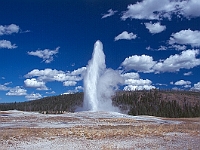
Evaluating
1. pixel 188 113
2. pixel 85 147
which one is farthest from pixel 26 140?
pixel 188 113

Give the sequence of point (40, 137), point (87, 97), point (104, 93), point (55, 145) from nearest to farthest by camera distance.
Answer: point (55, 145) < point (40, 137) < point (87, 97) < point (104, 93)

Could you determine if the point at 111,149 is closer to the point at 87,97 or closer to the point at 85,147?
the point at 85,147

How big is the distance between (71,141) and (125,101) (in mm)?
147347

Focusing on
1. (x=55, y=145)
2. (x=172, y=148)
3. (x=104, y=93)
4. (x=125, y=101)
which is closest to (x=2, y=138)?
(x=55, y=145)

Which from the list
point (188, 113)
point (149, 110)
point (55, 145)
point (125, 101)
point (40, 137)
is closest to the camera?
point (55, 145)

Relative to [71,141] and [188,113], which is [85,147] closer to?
[71,141]

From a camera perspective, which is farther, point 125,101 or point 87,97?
point 125,101

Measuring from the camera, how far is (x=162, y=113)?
134 m

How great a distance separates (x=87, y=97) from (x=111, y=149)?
72196 mm

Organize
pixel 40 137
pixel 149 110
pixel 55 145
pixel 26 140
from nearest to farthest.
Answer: pixel 55 145 < pixel 26 140 < pixel 40 137 < pixel 149 110

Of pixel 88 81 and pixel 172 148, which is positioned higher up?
pixel 88 81

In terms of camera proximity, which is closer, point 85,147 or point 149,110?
point 85,147

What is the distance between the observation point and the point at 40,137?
1067 inches

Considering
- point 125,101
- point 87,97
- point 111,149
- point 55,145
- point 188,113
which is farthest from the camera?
point 125,101
